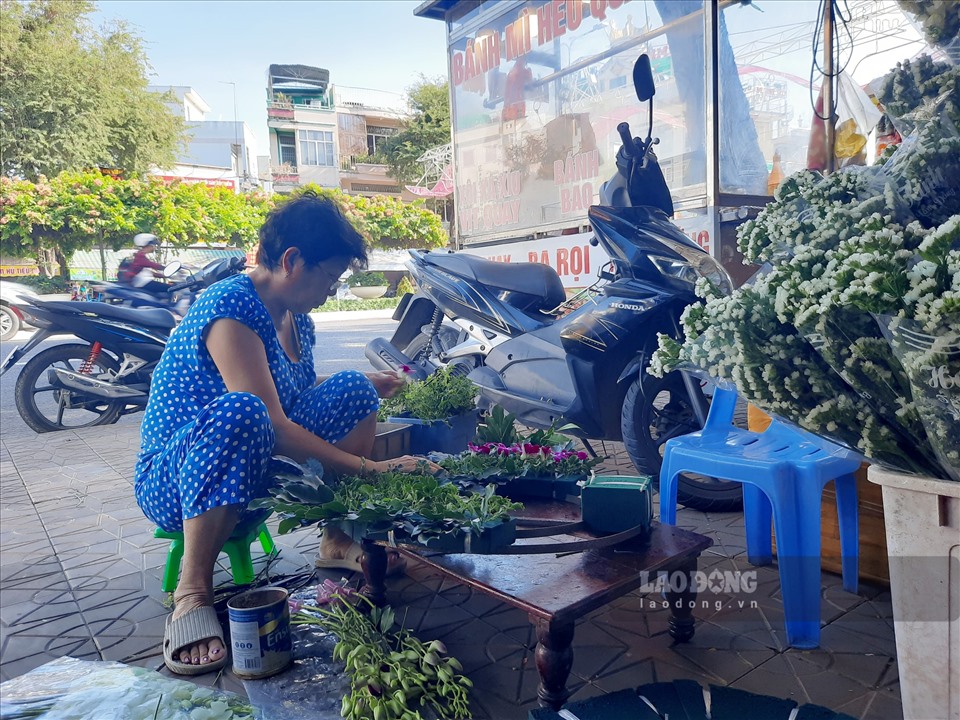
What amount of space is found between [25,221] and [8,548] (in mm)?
15950

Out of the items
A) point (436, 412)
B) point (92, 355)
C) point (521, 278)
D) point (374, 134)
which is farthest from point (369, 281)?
point (436, 412)

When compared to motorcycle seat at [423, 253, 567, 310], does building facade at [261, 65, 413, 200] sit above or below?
above

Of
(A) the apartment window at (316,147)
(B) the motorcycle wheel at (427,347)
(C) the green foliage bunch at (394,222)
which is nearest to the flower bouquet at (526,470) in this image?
(B) the motorcycle wheel at (427,347)

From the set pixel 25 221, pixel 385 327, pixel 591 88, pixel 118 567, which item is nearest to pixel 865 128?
pixel 591 88

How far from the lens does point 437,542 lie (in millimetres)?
1507

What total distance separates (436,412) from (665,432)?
106 cm

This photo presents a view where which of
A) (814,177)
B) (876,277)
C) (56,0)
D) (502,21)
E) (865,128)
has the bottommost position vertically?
(876,277)

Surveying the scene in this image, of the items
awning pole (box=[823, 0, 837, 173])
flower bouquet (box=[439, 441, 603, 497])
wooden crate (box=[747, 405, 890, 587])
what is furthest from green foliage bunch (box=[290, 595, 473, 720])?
awning pole (box=[823, 0, 837, 173])

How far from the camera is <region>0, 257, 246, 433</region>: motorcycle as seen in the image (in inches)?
191

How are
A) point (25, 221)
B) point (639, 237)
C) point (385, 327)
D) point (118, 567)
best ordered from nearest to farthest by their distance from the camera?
point (118, 567)
point (639, 237)
point (385, 327)
point (25, 221)

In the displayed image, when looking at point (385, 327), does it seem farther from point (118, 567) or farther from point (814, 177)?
point (814, 177)

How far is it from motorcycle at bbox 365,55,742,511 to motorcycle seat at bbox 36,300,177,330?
97.4 inches

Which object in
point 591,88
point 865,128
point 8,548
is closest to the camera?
point 8,548

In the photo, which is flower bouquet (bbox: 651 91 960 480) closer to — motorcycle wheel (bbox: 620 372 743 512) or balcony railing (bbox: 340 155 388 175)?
motorcycle wheel (bbox: 620 372 743 512)
